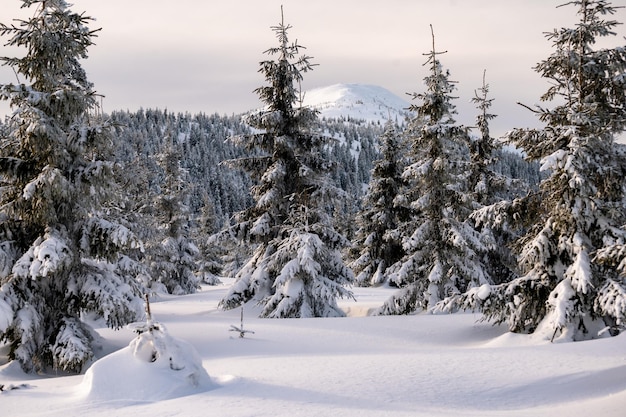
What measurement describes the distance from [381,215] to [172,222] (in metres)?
13.7

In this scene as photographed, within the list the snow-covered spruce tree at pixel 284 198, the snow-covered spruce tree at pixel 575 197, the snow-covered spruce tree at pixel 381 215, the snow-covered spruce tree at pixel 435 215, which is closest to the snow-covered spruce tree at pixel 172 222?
the snow-covered spruce tree at pixel 381 215

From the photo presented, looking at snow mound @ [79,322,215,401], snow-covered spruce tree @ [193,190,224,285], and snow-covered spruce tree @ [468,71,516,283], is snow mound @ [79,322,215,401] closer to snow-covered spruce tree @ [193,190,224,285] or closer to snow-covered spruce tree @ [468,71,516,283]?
snow-covered spruce tree @ [468,71,516,283]

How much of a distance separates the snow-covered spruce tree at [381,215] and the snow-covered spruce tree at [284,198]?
36.6 feet

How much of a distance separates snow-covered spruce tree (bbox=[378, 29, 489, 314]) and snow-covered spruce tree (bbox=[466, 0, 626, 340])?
6.21 meters

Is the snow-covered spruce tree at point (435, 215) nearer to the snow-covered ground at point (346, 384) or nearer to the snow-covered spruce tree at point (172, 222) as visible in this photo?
the snow-covered ground at point (346, 384)

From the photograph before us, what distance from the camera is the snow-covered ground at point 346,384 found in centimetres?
764

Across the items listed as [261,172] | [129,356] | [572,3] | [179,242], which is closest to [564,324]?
[572,3]

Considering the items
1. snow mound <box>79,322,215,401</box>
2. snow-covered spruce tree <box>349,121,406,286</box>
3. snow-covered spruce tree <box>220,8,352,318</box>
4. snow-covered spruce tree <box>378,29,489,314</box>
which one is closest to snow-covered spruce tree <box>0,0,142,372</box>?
snow mound <box>79,322,215,401</box>

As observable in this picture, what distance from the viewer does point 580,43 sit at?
1295 centimetres

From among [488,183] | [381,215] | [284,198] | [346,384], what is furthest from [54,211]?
[381,215]

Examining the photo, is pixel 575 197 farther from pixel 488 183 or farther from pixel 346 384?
pixel 488 183

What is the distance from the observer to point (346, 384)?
8836 mm

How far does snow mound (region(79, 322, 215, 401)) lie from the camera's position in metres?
8.14

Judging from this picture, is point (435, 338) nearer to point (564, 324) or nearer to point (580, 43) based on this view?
point (564, 324)
